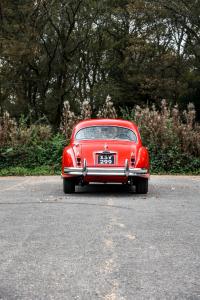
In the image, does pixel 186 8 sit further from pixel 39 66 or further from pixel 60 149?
pixel 60 149

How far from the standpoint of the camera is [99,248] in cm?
574

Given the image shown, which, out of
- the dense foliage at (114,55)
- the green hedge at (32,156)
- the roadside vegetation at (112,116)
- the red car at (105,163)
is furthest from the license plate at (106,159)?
the dense foliage at (114,55)

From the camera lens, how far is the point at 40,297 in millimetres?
3994

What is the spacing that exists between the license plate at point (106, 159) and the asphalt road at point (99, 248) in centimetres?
81

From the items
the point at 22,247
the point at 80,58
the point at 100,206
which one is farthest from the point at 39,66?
the point at 22,247

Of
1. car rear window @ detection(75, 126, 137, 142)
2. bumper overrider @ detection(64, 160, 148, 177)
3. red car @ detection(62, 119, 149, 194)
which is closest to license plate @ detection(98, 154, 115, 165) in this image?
red car @ detection(62, 119, 149, 194)

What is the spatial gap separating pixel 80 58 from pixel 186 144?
30465mm

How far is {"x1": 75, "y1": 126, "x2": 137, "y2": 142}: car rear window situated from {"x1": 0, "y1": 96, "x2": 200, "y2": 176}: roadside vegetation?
215 inches

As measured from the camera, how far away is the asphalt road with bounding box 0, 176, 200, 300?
4.25 m

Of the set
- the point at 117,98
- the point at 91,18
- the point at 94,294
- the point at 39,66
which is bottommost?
the point at 94,294

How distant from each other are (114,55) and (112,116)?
27.3 metres

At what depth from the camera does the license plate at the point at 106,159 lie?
11.0 metres

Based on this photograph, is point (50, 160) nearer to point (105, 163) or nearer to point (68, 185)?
point (68, 185)

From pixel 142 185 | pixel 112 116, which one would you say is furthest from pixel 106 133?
pixel 112 116
